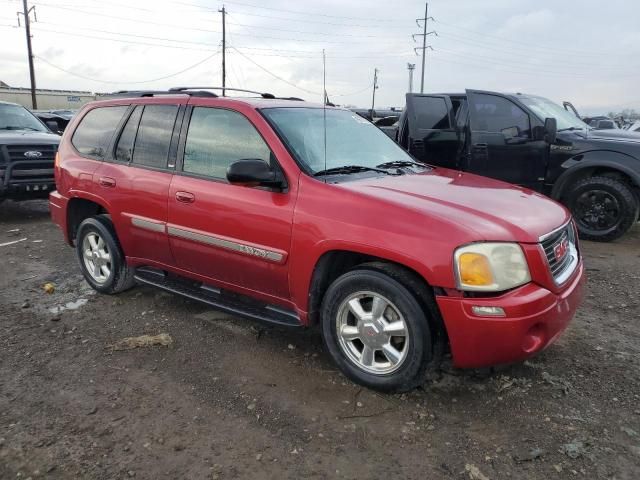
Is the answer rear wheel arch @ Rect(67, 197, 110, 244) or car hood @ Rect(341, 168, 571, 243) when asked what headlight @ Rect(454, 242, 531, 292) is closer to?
car hood @ Rect(341, 168, 571, 243)

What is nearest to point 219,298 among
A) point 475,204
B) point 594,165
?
point 475,204

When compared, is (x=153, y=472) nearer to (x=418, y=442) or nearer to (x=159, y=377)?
(x=159, y=377)

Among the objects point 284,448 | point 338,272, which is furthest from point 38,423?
point 338,272

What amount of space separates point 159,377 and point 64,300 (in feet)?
6.34

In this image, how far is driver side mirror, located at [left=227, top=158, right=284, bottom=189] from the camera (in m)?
3.36

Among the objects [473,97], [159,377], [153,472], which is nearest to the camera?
[153,472]

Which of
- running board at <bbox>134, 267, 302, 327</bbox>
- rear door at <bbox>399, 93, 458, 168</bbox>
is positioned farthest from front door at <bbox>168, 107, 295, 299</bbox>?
rear door at <bbox>399, 93, 458, 168</bbox>

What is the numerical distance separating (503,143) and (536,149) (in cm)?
43

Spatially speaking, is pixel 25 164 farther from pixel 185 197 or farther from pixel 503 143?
pixel 503 143

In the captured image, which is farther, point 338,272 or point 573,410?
point 338,272

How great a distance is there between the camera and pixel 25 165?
8.22 meters

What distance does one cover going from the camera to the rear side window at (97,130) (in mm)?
4730

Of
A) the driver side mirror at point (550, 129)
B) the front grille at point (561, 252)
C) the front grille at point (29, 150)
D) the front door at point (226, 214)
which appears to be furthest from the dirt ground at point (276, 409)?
the front grille at point (29, 150)

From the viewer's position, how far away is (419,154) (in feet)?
26.0
